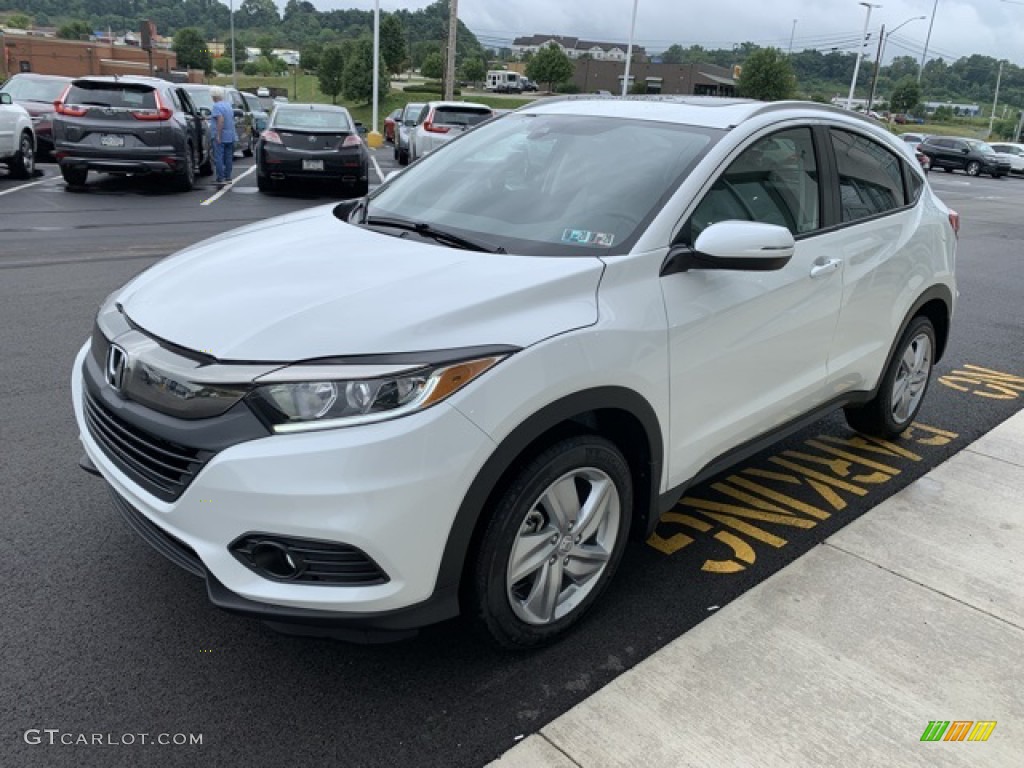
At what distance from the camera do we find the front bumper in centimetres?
222

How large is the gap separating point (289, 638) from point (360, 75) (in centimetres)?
7020

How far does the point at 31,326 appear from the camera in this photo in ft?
19.9

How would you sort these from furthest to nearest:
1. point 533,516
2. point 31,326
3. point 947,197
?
point 947,197, point 31,326, point 533,516

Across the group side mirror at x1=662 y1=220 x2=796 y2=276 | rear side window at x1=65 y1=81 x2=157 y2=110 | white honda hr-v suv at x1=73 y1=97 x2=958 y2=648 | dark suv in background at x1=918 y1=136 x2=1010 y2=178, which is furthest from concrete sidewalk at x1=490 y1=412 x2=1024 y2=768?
dark suv in background at x1=918 y1=136 x2=1010 y2=178

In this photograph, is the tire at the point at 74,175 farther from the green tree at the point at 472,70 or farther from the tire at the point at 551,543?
the green tree at the point at 472,70

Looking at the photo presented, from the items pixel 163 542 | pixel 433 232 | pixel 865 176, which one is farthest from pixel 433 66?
pixel 163 542

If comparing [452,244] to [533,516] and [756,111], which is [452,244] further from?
[756,111]

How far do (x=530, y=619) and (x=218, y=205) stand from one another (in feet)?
38.0

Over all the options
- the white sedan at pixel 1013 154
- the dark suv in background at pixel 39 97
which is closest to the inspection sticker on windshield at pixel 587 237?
the dark suv in background at pixel 39 97

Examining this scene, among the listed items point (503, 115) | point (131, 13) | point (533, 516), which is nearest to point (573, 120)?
point (503, 115)

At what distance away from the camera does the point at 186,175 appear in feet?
A: 45.2

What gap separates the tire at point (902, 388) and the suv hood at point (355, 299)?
8.28 ft

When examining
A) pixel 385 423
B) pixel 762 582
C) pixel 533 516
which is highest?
pixel 385 423

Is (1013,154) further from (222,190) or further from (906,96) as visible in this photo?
(222,190)
